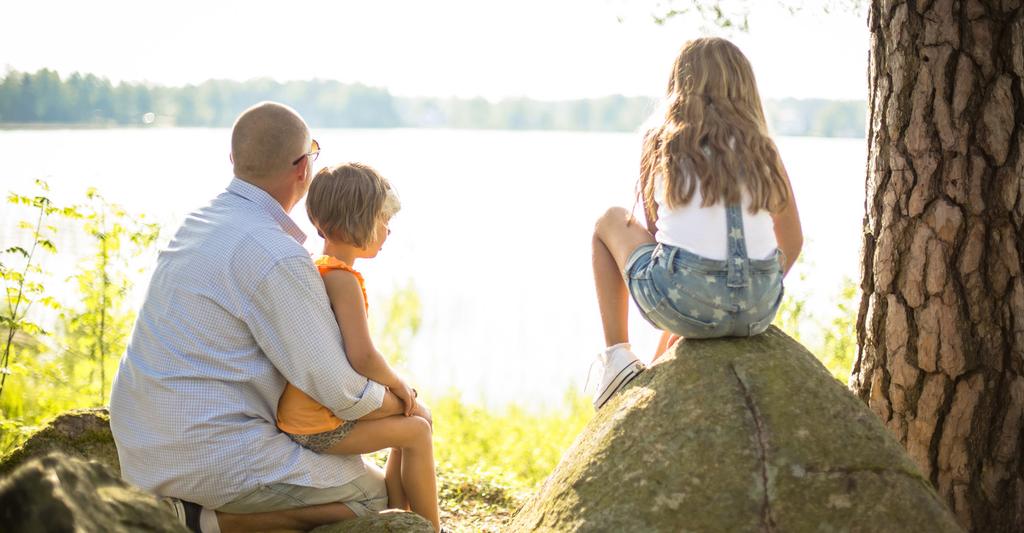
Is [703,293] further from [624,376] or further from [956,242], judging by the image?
[956,242]

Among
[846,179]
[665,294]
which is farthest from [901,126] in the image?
[846,179]

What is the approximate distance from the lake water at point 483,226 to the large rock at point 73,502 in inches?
53.0

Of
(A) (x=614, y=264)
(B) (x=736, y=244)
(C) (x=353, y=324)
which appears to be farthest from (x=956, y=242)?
(C) (x=353, y=324)

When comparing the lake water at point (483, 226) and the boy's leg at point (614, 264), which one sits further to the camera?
the lake water at point (483, 226)

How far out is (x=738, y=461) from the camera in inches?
101

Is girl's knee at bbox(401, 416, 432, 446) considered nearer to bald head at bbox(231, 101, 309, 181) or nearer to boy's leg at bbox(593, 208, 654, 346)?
boy's leg at bbox(593, 208, 654, 346)

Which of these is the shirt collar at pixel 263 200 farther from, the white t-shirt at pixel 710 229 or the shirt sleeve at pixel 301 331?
the white t-shirt at pixel 710 229

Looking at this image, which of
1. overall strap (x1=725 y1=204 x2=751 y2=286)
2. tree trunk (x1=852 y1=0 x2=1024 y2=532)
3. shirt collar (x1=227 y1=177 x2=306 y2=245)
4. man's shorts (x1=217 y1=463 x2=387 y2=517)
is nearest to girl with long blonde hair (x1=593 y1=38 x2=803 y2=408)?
overall strap (x1=725 y1=204 x2=751 y2=286)

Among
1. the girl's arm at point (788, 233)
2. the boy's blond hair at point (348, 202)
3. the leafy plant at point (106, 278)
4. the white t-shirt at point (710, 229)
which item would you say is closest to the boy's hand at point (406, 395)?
the boy's blond hair at point (348, 202)

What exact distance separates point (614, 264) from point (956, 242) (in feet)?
3.84

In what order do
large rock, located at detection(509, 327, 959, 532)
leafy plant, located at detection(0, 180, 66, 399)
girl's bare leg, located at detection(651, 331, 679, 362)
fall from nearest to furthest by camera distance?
1. large rock, located at detection(509, 327, 959, 532)
2. girl's bare leg, located at detection(651, 331, 679, 362)
3. leafy plant, located at detection(0, 180, 66, 399)

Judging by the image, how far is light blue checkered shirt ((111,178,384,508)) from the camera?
9.18 ft

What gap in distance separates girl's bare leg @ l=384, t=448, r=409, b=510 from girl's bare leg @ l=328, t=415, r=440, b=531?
21 mm

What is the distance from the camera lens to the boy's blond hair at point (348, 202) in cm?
304
